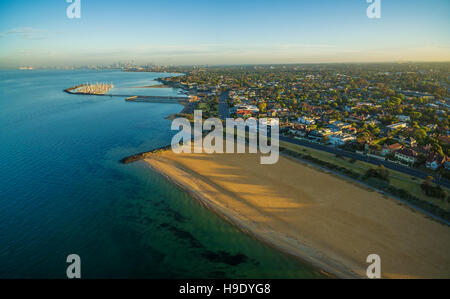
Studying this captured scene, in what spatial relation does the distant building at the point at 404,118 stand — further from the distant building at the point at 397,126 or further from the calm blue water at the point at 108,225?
the calm blue water at the point at 108,225

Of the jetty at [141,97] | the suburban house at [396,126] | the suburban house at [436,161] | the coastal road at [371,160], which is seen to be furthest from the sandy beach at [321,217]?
the jetty at [141,97]

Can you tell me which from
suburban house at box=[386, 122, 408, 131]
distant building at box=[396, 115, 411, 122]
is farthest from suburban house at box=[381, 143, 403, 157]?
distant building at box=[396, 115, 411, 122]

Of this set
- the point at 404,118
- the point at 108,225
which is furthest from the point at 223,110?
the point at 108,225
